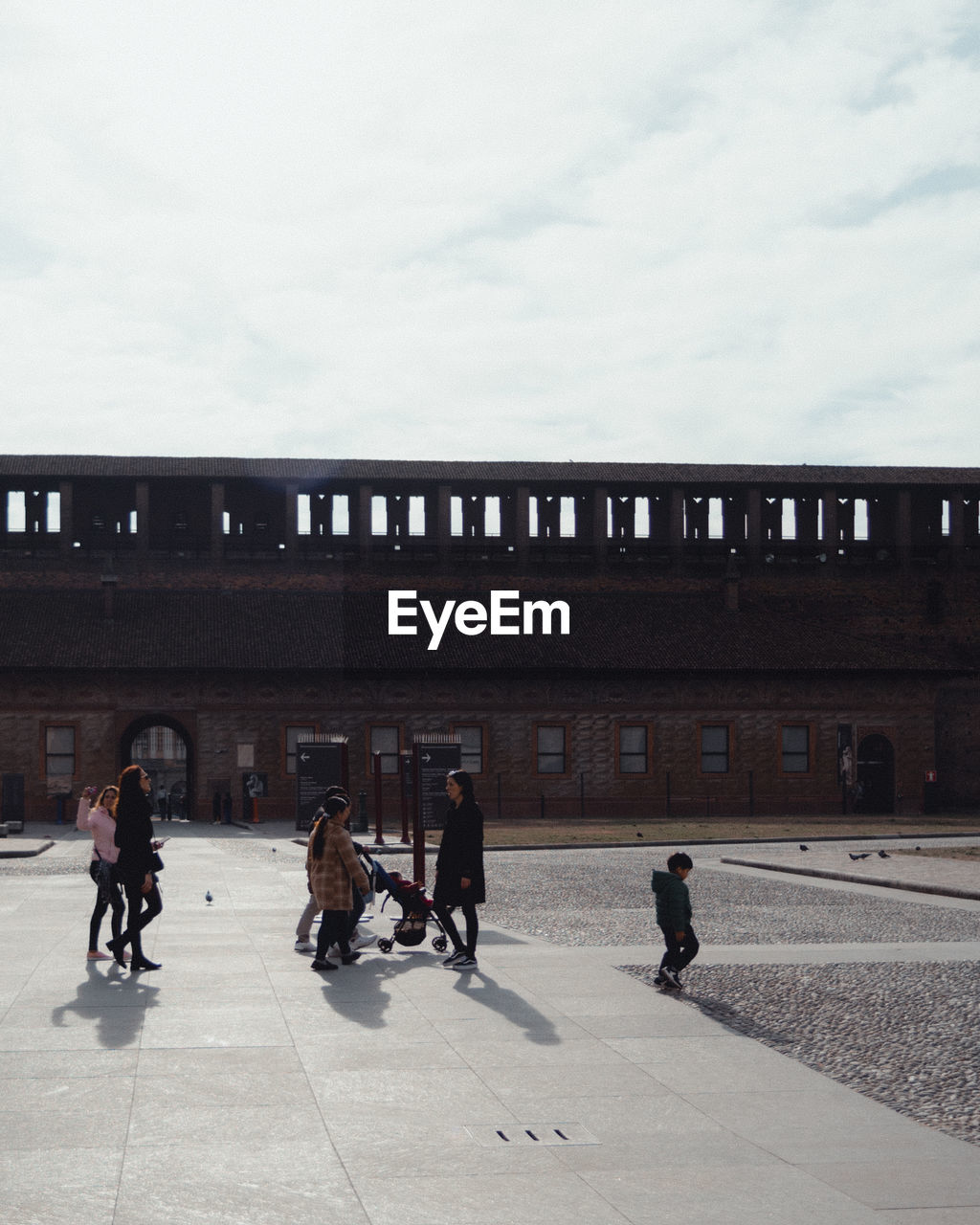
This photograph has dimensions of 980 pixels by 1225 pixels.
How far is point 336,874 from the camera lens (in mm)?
11859

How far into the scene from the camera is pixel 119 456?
53.3 meters

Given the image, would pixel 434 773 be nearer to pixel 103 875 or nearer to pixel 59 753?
pixel 103 875

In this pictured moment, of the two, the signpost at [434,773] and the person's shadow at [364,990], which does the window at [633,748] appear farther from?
the person's shadow at [364,990]

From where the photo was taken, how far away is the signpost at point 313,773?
23375 millimetres

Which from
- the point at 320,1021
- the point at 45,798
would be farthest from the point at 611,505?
the point at 320,1021

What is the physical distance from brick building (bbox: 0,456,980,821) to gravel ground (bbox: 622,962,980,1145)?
31.7 meters

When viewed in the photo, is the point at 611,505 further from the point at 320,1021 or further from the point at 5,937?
the point at 320,1021

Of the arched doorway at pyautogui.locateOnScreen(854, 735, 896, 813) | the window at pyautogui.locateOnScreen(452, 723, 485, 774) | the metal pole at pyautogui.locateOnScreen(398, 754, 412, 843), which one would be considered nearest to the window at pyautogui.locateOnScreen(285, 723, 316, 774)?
the window at pyautogui.locateOnScreen(452, 723, 485, 774)

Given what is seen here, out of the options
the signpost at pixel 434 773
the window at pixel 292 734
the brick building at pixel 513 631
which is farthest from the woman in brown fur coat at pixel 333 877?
the window at pixel 292 734

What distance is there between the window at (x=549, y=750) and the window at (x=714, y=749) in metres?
4.64

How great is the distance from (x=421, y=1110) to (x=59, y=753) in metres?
39.2

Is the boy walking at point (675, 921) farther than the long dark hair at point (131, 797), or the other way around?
the long dark hair at point (131, 797)

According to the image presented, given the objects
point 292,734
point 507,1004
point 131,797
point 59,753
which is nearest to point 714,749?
point 292,734

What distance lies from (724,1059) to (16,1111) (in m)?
3.83
